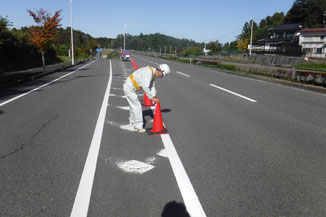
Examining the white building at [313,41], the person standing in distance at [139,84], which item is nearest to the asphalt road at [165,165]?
the person standing in distance at [139,84]

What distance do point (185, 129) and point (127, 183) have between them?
253cm

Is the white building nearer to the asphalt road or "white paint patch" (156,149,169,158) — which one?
the asphalt road

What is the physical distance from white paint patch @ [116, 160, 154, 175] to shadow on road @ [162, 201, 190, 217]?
2.64 feet

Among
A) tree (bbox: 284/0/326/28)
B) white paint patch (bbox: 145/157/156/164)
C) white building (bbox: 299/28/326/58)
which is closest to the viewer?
white paint patch (bbox: 145/157/156/164)

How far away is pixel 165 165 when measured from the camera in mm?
3707

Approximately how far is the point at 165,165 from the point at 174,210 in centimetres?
106

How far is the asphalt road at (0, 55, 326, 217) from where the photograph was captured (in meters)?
2.76

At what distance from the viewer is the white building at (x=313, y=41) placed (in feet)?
166

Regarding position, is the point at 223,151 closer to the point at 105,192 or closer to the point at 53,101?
the point at 105,192

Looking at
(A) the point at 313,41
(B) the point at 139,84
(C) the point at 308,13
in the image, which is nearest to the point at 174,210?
(B) the point at 139,84

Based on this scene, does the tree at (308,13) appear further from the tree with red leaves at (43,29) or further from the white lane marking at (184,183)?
the white lane marking at (184,183)

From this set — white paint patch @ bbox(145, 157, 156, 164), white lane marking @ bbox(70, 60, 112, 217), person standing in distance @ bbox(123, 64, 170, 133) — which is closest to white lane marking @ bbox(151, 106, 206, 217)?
white paint patch @ bbox(145, 157, 156, 164)

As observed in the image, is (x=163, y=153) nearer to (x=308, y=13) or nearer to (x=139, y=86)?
(x=139, y=86)

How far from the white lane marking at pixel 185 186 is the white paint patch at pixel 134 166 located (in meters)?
0.38
